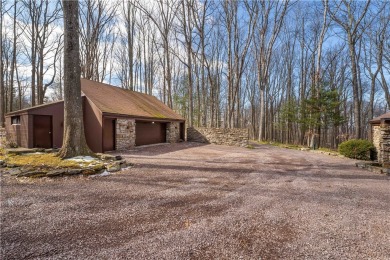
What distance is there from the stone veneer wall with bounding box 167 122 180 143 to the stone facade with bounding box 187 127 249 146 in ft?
3.37

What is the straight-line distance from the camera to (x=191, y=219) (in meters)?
2.86

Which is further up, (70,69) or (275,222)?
(70,69)

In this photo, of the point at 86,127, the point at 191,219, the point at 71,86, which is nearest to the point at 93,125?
the point at 86,127

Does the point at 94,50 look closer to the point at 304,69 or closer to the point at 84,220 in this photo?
the point at 84,220

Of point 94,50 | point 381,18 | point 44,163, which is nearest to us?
point 44,163

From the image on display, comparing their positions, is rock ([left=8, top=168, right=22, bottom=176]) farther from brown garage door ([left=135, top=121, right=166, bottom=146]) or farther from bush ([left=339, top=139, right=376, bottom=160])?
bush ([left=339, top=139, right=376, bottom=160])

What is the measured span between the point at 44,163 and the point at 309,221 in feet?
22.0

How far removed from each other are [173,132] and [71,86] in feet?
30.2

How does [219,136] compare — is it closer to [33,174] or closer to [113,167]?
[113,167]

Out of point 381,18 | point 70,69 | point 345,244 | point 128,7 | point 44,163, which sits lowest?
point 345,244

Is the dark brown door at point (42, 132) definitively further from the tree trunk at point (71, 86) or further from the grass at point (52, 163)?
the tree trunk at point (71, 86)

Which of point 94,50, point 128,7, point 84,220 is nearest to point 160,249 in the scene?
point 84,220

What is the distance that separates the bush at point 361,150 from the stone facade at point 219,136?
563 centimetres

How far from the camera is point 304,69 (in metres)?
22.2
